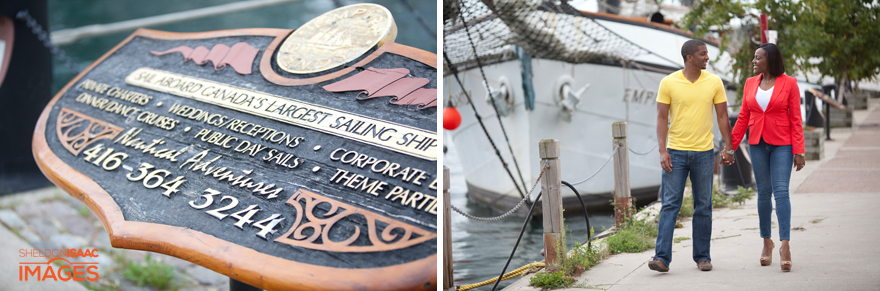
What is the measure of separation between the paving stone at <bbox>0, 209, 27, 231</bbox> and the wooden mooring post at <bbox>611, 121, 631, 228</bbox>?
4.81 m

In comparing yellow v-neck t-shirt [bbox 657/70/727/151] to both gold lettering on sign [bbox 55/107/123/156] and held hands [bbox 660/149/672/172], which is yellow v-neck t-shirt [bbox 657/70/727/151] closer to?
held hands [bbox 660/149/672/172]

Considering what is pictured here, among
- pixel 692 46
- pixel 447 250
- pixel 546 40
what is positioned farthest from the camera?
pixel 546 40

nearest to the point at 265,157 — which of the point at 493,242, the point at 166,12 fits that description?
the point at 493,242

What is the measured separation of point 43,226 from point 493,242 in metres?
4.71

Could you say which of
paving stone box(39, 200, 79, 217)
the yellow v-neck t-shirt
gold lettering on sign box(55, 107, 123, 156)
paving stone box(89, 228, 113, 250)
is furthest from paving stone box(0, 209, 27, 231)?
the yellow v-neck t-shirt

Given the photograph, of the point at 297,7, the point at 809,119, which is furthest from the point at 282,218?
the point at 809,119

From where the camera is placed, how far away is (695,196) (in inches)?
118

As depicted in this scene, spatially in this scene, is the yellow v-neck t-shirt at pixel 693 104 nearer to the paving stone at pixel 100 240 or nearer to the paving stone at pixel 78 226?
the paving stone at pixel 100 240

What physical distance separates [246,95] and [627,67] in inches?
303

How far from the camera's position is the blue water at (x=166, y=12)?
7.54 meters

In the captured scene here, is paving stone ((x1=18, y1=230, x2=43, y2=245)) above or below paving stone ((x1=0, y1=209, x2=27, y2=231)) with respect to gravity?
below

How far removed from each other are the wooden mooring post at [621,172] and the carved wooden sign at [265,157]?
230 centimetres

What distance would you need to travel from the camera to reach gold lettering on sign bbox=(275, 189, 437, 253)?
→ 5.80 ft

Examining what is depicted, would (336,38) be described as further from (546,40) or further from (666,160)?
(546,40)
